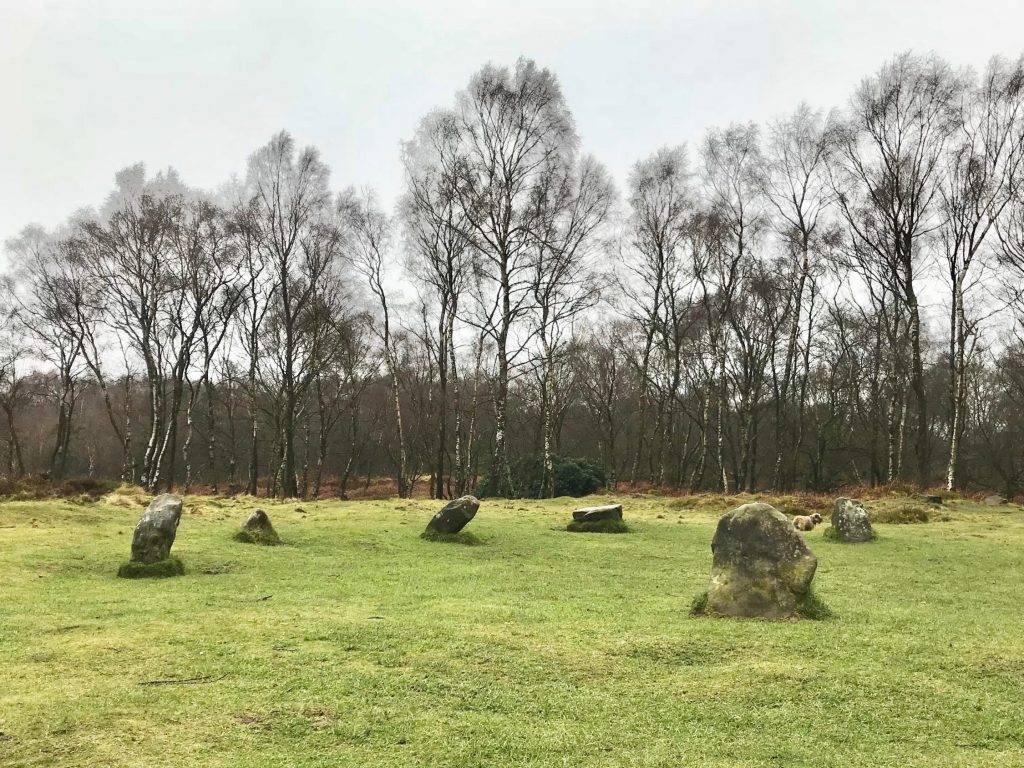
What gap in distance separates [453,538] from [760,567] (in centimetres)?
813

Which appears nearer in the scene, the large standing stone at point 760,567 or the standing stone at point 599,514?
the large standing stone at point 760,567

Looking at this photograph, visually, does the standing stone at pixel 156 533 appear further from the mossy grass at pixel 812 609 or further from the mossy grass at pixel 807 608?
the mossy grass at pixel 812 609

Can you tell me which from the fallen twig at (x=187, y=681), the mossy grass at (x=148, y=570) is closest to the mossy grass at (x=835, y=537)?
the mossy grass at (x=148, y=570)

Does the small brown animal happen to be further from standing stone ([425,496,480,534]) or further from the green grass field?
standing stone ([425,496,480,534])

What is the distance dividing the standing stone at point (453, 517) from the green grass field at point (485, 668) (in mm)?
3472

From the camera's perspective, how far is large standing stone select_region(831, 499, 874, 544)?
14.5 metres

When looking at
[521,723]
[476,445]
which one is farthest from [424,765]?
[476,445]

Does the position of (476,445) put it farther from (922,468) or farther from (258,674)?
(258,674)

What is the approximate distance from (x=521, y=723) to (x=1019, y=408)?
4958 cm

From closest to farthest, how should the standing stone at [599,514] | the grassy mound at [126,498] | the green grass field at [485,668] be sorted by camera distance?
the green grass field at [485,668] → the standing stone at [599,514] → the grassy mound at [126,498]

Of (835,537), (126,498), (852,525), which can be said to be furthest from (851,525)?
(126,498)

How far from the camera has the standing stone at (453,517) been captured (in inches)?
570

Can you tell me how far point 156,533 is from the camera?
982 centimetres

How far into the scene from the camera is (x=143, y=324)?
28594mm
